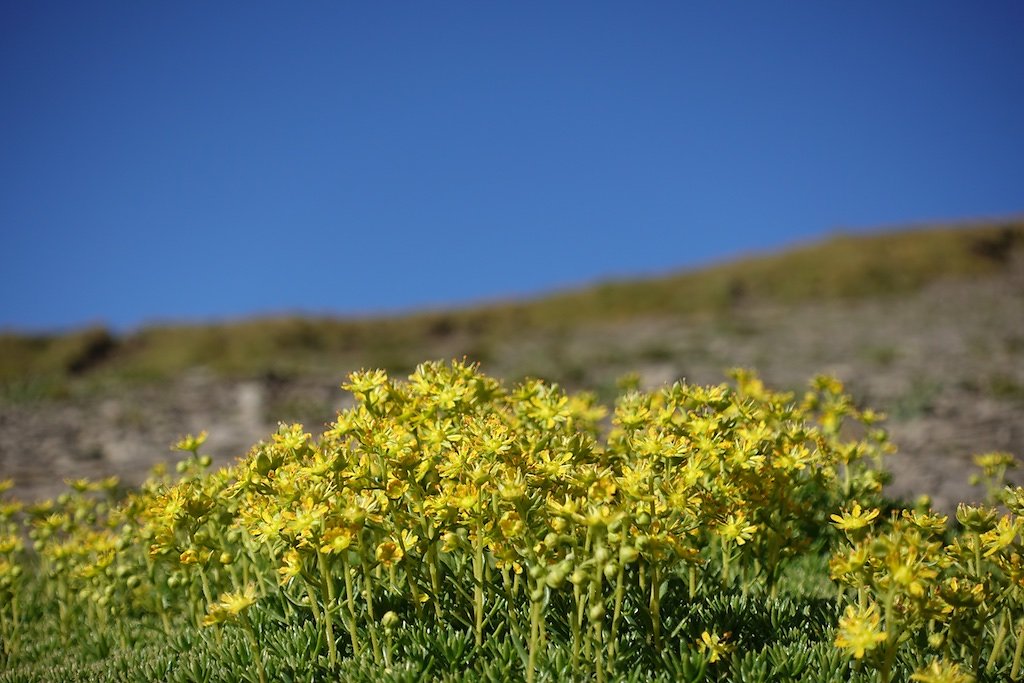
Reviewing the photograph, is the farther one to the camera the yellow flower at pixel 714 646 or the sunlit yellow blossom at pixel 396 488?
the sunlit yellow blossom at pixel 396 488

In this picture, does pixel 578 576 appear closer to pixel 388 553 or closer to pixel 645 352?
pixel 388 553

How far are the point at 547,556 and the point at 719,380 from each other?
28.0 ft

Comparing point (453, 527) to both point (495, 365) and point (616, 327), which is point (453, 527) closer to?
point (495, 365)

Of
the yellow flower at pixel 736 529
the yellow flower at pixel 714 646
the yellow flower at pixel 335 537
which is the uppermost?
the yellow flower at pixel 335 537

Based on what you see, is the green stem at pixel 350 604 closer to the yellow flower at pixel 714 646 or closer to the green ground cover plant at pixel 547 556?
the green ground cover plant at pixel 547 556

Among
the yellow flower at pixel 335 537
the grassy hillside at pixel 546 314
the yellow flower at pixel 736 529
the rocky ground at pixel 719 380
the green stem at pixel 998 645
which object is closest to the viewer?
the yellow flower at pixel 335 537

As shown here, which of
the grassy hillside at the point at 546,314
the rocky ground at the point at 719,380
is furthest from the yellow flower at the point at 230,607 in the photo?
the grassy hillside at the point at 546,314

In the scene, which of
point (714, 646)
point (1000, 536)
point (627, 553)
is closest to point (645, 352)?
point (1000, 536)

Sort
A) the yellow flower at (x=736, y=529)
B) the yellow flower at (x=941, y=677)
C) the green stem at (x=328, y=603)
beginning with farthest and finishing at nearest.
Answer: the yellow flower at (x=736, y=529) < the green stem at (x=328, y=603) < the yellow flower at (x=941, y=677)

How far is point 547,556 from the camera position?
9.05 feet

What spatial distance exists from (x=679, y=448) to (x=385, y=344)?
1913cm

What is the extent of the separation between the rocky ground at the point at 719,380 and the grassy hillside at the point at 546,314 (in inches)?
124

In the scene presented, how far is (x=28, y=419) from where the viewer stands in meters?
11.2

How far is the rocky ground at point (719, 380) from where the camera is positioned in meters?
8.12
